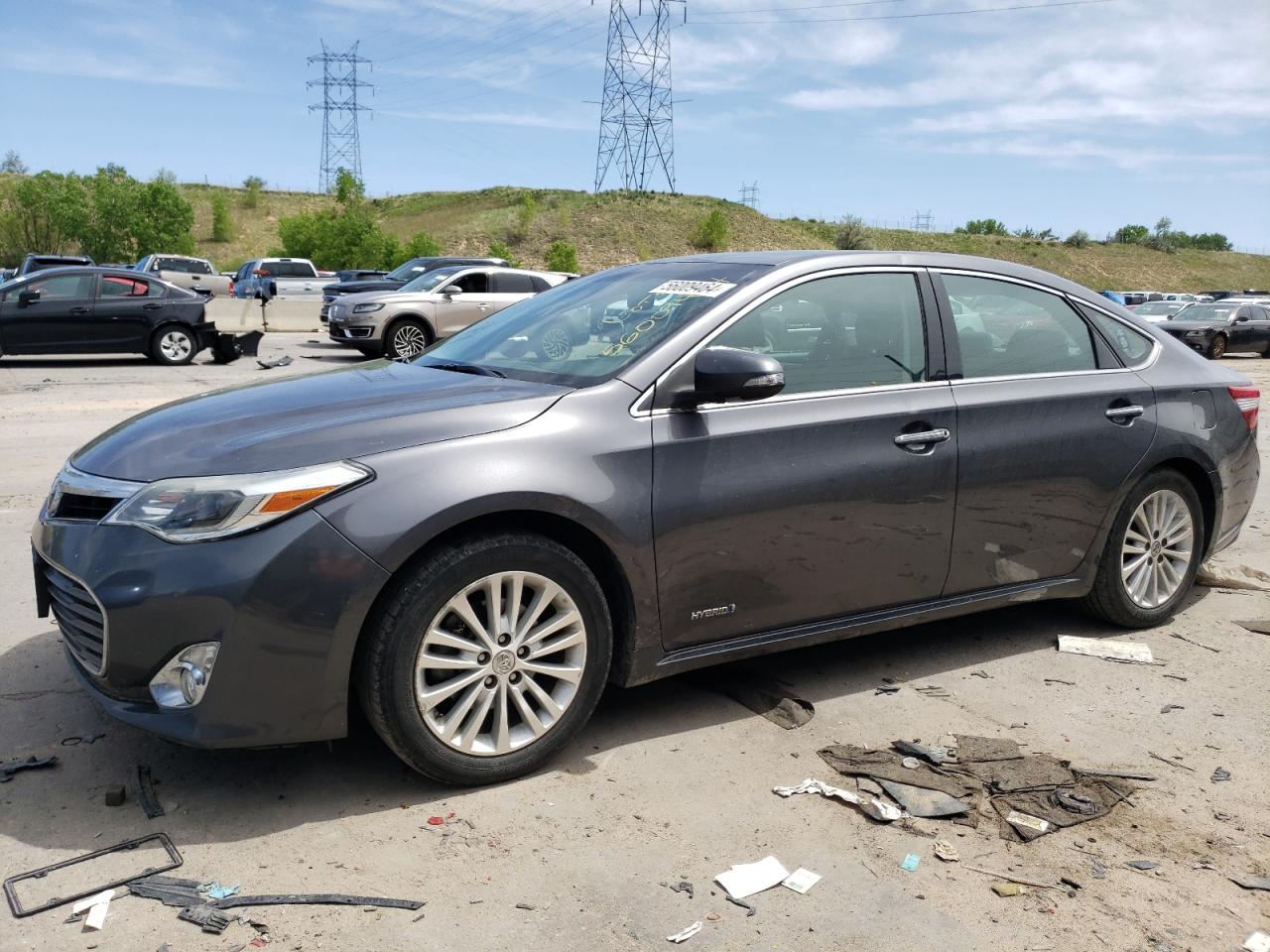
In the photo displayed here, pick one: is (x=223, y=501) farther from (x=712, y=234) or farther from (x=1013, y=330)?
(x=712, y=234)

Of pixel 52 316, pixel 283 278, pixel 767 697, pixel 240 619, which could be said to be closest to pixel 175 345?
pixel 52 316

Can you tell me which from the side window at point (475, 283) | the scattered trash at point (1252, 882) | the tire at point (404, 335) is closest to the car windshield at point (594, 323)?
the scattered trash at point (1252, 882)

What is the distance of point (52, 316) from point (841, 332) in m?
16.2

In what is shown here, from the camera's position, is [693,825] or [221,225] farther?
[221,225]

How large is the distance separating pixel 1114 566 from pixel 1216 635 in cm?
75

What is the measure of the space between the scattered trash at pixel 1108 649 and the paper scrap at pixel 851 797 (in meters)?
1.88

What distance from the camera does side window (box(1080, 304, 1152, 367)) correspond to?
5.09 m

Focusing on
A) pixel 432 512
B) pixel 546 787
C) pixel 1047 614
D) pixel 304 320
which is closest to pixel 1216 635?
pixel 1047 614

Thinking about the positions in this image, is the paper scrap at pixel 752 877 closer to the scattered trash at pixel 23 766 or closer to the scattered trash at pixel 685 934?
the scattered trash at pixel 685 934

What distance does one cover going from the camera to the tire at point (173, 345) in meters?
18.0

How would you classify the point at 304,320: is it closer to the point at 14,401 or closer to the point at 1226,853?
the point at 14,401

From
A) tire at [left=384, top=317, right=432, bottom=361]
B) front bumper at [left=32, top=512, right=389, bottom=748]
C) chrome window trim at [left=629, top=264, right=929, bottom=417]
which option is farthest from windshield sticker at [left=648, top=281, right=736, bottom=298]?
tire at [left=384, top=317, right=432, bottom=361]

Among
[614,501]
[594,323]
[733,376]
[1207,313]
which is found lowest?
Answer: [614,501]

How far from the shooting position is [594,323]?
14.3 ft
